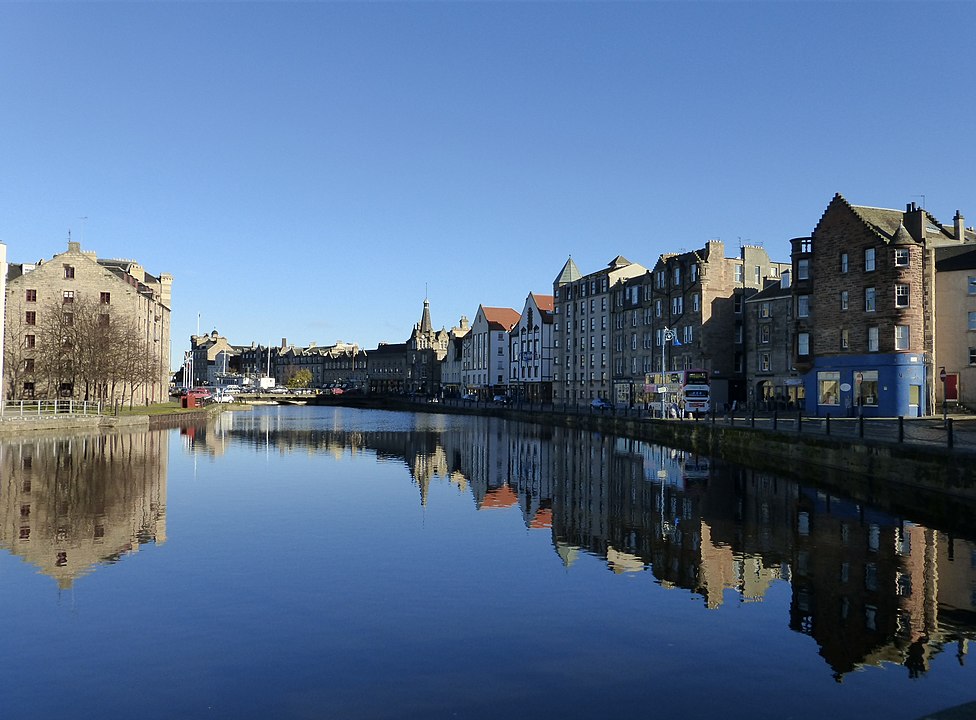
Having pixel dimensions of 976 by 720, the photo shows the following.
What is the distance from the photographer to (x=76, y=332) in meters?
73.7

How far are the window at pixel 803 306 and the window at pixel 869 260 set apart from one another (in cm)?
986

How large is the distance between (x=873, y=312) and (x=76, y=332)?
2754 inches

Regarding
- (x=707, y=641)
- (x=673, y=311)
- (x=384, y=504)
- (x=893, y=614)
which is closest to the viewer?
(x=707, y=641)

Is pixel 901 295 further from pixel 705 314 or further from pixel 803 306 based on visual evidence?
pixel 705 314

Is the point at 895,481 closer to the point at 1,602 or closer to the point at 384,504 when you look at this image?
the point at 384,504

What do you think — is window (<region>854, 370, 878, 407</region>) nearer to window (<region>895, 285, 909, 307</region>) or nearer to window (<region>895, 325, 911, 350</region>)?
window (<region>895, 325, 911, 350</region>)

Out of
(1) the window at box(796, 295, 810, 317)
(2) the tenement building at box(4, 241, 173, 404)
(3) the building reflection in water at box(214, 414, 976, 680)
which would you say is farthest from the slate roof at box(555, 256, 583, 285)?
(3) the building reflection in water at box(214, 414, 976, 680)

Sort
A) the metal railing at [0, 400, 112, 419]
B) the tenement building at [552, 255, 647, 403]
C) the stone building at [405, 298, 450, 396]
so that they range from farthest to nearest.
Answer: the stone building at [405, 298, 450, 396], the tenement building at [552, 255, 647, 403], the metal railing at [0, 400, 112, 419]

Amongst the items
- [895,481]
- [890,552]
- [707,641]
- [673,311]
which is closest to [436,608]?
[707,641]

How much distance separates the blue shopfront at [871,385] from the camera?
52500 millimetres

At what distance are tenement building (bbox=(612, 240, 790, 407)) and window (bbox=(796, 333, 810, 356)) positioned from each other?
559 inches

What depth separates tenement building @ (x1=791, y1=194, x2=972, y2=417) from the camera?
2074 inches

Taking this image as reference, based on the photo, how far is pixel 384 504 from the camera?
92.9 ft

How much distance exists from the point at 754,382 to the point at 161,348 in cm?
8148
